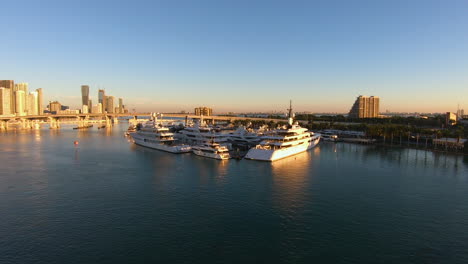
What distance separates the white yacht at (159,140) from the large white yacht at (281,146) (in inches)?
660

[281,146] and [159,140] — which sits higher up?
[159,140]

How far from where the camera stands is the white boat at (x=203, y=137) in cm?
6391

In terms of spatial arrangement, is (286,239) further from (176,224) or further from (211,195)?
(211,195)

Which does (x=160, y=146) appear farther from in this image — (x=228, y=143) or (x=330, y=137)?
(x=330, y=137)

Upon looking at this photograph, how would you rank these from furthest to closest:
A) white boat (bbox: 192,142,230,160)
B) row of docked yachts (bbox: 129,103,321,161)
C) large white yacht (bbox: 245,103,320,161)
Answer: row of docked yachts (bbox: 129,103,321,161) → white boat (bbox: 192,142,230,160) → large white yacht (bbox: 245,103,320,161)

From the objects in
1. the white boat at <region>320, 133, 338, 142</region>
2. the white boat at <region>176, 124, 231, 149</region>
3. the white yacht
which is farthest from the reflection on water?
the white boat at <region>320, 133, 338, 142</region>

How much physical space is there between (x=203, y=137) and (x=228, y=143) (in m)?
6.31

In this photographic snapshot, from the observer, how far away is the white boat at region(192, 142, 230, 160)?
178 feet

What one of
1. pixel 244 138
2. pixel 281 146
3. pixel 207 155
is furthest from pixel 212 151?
pixel 244 138

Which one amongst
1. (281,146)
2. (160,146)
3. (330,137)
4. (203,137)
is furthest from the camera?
(330,137)

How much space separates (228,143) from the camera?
218ft

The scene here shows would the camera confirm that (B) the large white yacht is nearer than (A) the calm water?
No

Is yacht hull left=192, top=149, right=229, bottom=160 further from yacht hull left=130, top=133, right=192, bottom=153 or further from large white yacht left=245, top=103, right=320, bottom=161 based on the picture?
large white yacht left=245, top=103, right=320, bottom=161

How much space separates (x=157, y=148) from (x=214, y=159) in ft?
65.0
